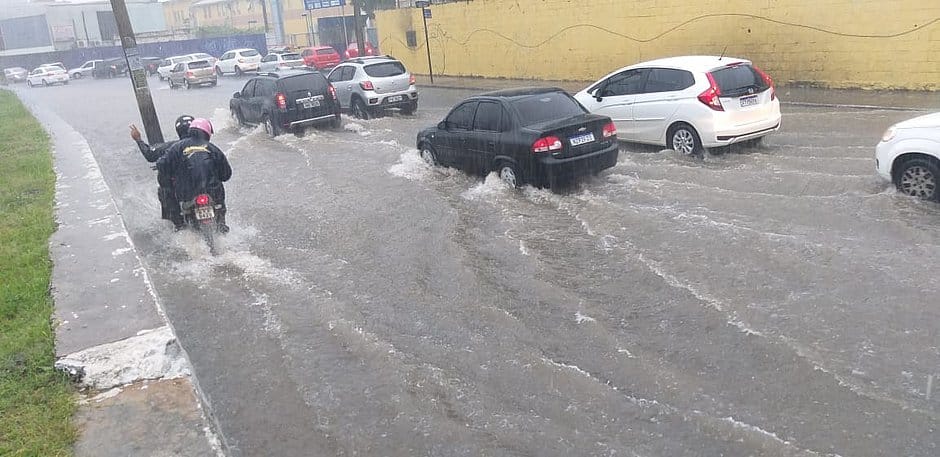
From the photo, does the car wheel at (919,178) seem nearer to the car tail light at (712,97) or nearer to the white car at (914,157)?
the white car at (914,157)

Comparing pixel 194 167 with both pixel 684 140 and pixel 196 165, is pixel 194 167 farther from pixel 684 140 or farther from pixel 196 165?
pixel 684 140

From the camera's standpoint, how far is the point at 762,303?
5.99m

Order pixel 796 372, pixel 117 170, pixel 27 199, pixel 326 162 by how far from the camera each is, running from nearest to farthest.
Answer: pixel 796 372, pixel 27 199, pixel 326 162, pixel 117 170

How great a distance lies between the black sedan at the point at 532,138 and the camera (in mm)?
9656

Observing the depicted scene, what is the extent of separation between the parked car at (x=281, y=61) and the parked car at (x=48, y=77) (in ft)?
72.0

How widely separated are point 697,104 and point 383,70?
422 inches

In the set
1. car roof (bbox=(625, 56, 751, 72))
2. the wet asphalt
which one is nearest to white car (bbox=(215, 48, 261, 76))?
the wet asphalt

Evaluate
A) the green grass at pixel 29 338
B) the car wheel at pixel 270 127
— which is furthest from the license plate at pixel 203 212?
the car wheel at pixel 270 127

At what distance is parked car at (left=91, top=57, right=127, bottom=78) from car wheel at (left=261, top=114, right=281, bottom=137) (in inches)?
1778

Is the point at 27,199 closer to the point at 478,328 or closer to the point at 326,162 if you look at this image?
the point at 326,162

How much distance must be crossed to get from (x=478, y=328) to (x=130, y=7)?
89173 mm

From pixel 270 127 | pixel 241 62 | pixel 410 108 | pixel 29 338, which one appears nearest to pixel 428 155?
Result: pixel 270 127

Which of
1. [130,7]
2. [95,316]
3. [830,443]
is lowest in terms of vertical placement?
[830,443]

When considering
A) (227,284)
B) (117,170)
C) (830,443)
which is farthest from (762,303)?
(117,170)
